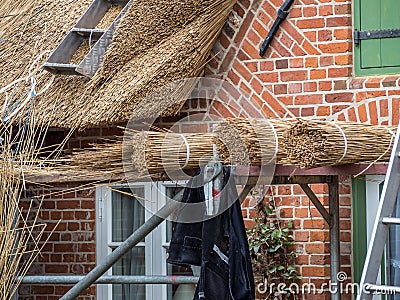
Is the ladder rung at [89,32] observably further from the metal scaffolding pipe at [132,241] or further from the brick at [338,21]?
the metal scaffolding pipe at [132,241]

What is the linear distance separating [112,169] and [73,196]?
1.92 meters

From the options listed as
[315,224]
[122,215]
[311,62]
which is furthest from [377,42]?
[122,215]

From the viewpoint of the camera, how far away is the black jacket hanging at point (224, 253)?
538cm

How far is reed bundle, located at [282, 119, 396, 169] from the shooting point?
493 cm

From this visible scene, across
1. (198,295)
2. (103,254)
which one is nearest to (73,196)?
(103,254)

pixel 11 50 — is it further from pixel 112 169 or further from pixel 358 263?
pixel 358 263

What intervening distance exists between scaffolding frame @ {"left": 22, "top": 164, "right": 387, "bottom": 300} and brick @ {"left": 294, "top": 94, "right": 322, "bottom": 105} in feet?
2.35

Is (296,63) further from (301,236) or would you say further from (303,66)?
(301,236)

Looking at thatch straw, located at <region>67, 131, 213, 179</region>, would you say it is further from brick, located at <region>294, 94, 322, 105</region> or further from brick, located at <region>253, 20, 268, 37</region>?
brick, located at <region>253, 20, 268, 37</region>

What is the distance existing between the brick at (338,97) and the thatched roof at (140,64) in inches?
37.0

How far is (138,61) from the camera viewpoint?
22.1ft

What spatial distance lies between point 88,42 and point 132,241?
2.08 meters

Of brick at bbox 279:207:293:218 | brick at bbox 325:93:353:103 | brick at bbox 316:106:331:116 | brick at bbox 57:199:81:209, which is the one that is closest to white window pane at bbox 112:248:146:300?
brick at bbox 57:199:81:209

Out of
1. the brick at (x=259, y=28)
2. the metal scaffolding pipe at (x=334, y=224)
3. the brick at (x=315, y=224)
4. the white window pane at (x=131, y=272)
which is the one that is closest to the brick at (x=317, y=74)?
the brick at (x=259, y=28)
